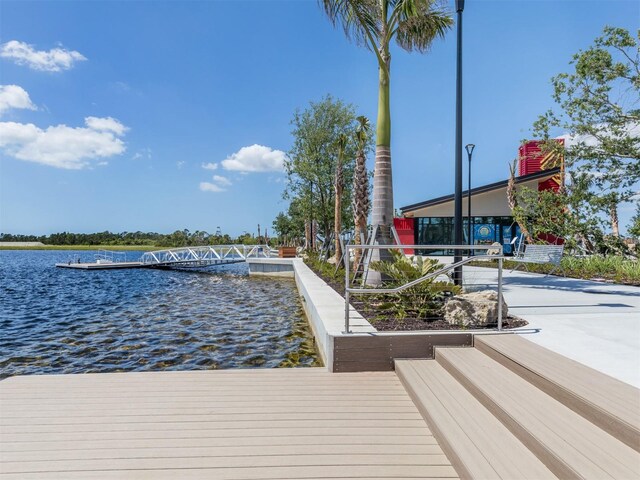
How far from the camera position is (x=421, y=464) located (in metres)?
2.20

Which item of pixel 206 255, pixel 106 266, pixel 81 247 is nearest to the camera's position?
pixel 106 266

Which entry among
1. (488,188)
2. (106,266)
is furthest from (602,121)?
(106,266)

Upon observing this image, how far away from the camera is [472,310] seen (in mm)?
4355

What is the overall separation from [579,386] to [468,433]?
934mm

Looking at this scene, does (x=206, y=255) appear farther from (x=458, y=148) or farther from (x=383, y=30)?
(x=458, y=148)

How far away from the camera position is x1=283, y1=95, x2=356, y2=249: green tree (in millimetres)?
20656

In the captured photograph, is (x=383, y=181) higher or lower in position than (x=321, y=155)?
lower

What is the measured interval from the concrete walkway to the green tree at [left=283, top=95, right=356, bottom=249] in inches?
550

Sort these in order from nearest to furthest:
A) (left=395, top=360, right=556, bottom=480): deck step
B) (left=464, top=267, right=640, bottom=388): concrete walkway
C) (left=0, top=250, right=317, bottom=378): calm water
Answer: (left=395, top=360, right=556, bottom=480): deck step < (left=464, top=267, right=640, bottom=388): concrete walkway < (left=0, top=250, right=317, bottom=378): calm water

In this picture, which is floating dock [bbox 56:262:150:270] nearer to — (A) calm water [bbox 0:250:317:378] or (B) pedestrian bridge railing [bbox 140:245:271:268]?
(B) pedestrian bridge railing [bbox 140:245:271:268]

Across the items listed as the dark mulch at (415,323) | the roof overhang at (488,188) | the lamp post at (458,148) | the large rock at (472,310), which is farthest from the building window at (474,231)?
the large rock at (472,310)

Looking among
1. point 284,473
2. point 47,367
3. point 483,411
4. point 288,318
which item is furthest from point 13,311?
point 483,411

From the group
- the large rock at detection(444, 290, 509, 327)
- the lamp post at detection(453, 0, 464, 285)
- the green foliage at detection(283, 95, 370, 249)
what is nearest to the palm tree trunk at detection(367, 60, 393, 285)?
the lamp post at detection(453, 0, 464, 285)

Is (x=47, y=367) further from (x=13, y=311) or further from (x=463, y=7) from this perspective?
(x=463, y=7)
